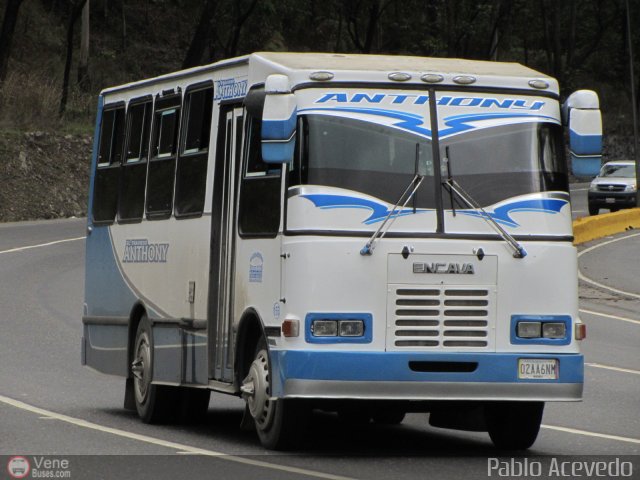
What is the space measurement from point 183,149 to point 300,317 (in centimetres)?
311

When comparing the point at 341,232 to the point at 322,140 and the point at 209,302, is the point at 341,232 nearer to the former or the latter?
the point at 322,140

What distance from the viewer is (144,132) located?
14.3 metres

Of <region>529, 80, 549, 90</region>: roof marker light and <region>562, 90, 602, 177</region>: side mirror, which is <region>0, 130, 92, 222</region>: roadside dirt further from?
<region>562, 90, 602, 177</region>: side mirror

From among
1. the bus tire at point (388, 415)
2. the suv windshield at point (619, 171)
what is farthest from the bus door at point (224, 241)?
the suv windshield at point (619, 171)

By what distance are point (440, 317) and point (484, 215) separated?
79 centimetres

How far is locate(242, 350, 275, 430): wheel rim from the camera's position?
1081 cm

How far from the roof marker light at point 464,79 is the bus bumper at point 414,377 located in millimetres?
1932

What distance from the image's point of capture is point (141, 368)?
543 inches

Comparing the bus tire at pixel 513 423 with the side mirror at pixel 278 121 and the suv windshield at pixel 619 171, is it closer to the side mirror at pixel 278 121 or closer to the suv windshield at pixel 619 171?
the side mirror at pixel 278 121

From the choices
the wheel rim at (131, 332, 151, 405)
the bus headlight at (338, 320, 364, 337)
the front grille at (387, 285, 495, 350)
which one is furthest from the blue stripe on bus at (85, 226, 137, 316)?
the front grille at (387, 285, 495, 350)

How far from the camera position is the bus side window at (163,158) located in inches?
528

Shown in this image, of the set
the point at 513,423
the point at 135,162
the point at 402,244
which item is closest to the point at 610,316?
the point at 135,162

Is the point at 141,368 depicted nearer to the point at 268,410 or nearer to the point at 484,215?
the point at 268,410

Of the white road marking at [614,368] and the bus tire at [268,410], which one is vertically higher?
the white road marking at [614,368]
